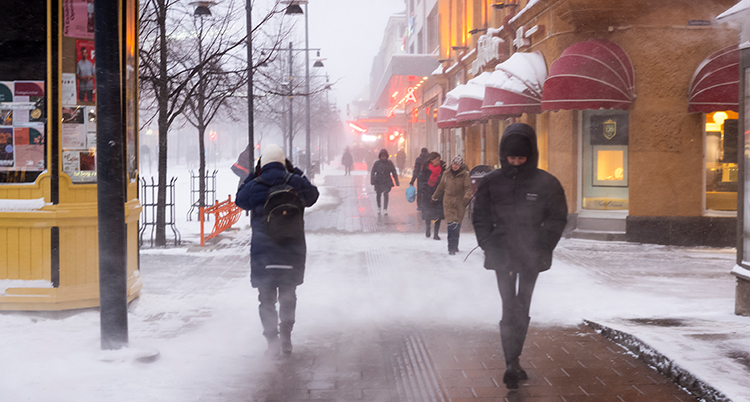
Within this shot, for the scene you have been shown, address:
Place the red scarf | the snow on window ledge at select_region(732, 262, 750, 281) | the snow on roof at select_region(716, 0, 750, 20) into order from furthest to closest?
1. the red scarf
2. the snow on window ledge at select_region(732, 262, 750, 281)
3. the snow on roof at select_region(716, 0, 750, 20)

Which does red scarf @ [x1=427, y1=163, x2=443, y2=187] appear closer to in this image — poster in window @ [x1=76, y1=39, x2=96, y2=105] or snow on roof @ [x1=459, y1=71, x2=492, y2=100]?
snow on roof @ [x1=459, y1=71, x2=492, y2=100]

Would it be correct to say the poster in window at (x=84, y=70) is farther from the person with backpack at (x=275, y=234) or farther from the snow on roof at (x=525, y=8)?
the snow on roof at (x=525, y=8)

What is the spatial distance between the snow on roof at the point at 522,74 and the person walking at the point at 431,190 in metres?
2.16

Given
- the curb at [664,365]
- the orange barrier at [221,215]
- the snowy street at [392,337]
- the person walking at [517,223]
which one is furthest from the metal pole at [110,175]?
the orange barrier at [221,215]

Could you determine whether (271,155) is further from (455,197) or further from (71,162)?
(455,197)

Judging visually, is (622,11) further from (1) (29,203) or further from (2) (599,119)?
(1) (29,203)

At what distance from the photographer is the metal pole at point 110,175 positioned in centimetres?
528

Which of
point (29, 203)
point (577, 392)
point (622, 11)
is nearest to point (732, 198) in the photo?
point (622, 11)

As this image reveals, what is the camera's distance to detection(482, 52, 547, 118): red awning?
46.9 ft

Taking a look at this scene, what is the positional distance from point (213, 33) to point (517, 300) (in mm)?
10290

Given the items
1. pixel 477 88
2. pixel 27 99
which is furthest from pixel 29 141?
pixel 477 88

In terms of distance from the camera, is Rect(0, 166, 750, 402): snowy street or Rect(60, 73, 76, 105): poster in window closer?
Rect(0, 166, 750, 402): snowy street

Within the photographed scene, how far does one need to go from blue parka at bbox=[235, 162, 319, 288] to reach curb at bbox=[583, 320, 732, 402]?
280 cm

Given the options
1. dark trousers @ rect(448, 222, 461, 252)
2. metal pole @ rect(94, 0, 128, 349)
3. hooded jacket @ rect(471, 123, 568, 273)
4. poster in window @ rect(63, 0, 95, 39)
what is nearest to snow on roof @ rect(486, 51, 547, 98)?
dark trousers @ rect(448, 222, 461, 252)
